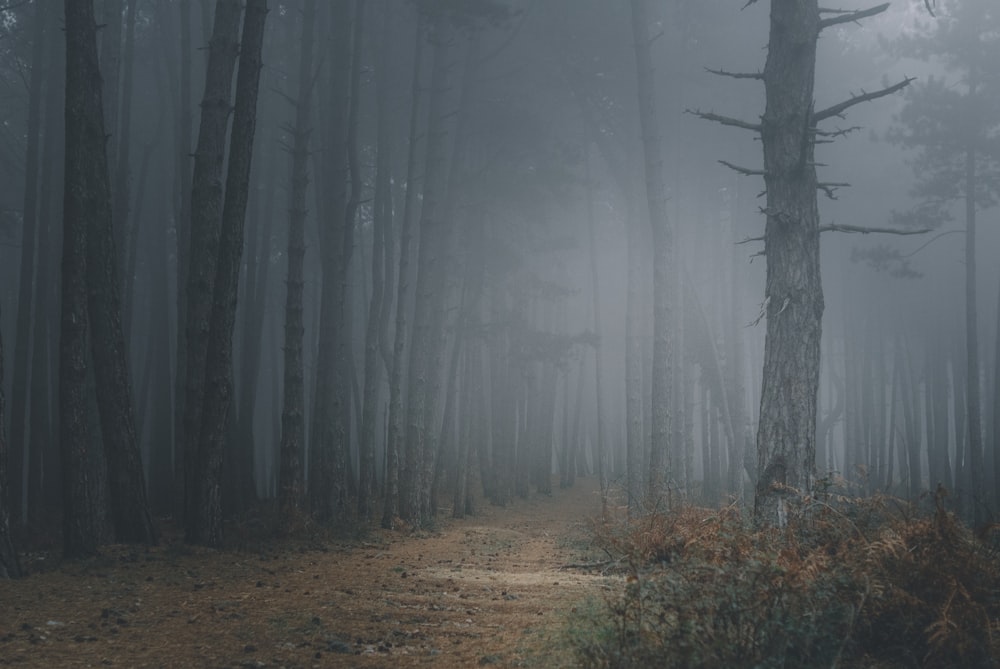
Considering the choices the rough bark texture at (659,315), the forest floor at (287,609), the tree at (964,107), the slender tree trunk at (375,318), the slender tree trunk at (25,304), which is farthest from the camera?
the tree at (964,107)

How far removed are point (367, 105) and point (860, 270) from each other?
98.7 feet

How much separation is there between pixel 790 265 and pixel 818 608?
481 cm

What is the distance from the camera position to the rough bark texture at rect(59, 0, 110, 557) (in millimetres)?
8633

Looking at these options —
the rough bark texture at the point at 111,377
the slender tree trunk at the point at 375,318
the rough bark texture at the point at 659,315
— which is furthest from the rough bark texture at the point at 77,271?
the rough bark texture at the point at 659,315

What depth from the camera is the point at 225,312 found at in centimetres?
999

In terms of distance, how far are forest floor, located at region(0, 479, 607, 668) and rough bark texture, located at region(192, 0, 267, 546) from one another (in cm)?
62

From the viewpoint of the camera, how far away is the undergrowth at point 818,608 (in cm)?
435

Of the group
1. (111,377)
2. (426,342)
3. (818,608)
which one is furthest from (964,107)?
(111,377)

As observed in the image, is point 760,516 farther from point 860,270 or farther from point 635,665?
point 860,270

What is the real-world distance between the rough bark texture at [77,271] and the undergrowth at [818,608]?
236 inches

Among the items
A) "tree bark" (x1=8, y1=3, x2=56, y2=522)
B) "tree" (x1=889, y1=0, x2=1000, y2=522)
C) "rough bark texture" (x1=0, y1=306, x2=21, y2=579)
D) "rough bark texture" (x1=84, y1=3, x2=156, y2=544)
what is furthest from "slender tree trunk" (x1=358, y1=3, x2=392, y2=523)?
"tree" (x1=889, y1=0, x2=1000, y2=522)

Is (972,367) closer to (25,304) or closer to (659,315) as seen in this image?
(659,315)

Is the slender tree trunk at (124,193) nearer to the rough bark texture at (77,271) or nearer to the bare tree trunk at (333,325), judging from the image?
the rough bark texture at (77,271)

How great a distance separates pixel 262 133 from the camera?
2481 centimetres
